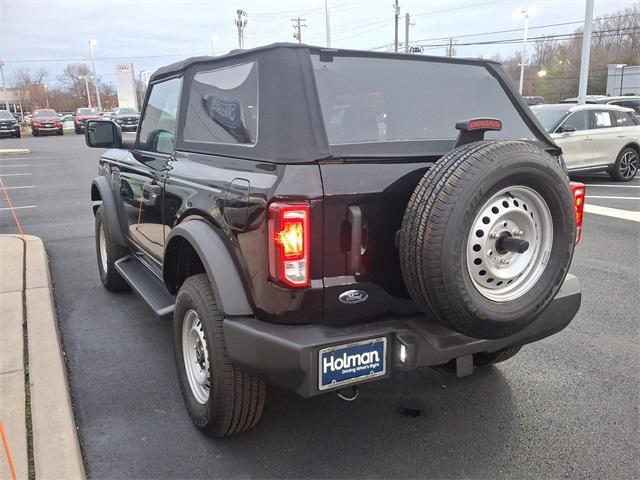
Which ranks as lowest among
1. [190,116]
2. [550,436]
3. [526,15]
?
[550,436]

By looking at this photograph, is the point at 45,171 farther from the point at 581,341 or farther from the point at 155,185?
the point at 581,341

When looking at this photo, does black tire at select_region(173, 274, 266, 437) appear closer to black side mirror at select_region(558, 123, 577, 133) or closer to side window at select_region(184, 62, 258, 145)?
side window at select_region(184, 62, 258, 145)

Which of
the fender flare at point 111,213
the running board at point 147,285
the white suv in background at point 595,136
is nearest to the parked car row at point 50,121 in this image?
the white suv in background at point 595,136

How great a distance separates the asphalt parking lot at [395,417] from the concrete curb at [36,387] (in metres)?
0.12

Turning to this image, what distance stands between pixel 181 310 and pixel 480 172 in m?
1.66

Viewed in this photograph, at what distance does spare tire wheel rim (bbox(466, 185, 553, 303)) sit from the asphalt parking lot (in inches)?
35.1

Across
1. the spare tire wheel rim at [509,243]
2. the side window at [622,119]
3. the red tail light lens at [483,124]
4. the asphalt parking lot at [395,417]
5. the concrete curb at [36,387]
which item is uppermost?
the red tail light lens at [483,124]

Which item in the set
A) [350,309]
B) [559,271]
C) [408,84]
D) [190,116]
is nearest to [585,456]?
[559,271]

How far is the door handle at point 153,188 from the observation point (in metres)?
3.36

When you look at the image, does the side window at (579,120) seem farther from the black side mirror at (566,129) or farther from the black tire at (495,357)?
the black tire at (495,357)

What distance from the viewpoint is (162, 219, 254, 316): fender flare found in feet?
7.77

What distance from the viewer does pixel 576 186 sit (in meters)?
→ 2.98

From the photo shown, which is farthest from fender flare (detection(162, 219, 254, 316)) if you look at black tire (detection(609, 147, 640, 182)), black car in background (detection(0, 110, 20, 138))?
black car in background (detection(0, 110, 20, 138))

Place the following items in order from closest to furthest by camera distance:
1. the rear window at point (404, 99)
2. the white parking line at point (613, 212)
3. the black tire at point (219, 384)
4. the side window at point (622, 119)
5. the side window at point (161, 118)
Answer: the black tire at point (219, 384)
the rear window at point (404, 99)
the side window at point (161, 118)
the white parking line at point (613, 212)
the side window at point (622, 119)
